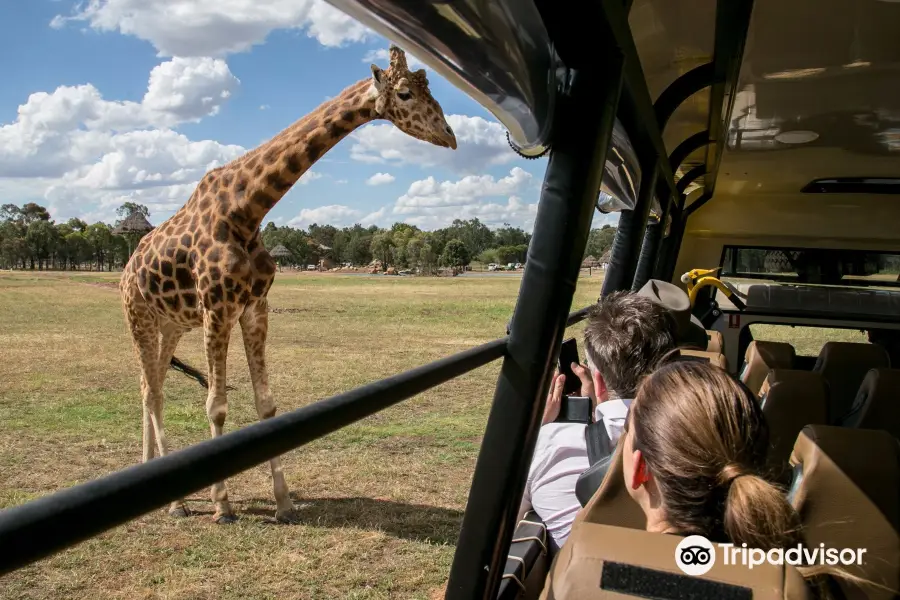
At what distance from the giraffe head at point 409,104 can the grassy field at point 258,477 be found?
2276 millimetres

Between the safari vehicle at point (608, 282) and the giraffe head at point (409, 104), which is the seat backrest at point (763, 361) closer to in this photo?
the safari vehicle at point (608, 282)

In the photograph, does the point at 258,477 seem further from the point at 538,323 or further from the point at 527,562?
the point at 538,323

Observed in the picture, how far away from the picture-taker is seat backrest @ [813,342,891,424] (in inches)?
123

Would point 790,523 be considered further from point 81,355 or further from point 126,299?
point 81,355

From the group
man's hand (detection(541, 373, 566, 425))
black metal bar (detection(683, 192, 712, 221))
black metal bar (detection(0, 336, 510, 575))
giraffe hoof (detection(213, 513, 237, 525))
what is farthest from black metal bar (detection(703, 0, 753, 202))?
giraffe hoof (detection(213, 513, 237, 525))

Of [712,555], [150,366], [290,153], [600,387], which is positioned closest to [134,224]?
[150,366]

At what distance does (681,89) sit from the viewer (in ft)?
10.1

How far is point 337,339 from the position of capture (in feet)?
47.5

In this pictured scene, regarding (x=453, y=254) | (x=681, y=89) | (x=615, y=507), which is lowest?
(x=615, y=507)

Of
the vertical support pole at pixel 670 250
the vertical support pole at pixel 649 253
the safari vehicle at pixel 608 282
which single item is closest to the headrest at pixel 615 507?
the safari vehicle at pixel 608 282

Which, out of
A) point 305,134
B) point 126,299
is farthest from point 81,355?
point 305,134

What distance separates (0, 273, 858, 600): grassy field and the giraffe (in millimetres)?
410

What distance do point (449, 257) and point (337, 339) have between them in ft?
154

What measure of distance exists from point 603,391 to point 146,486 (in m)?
1.63
